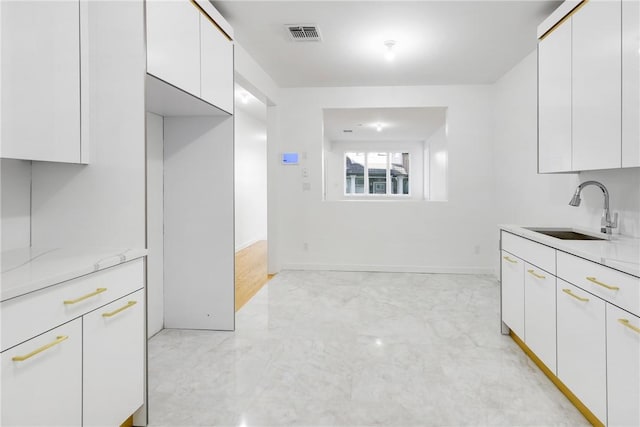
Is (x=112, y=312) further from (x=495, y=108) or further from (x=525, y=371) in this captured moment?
(x=495, y=108)

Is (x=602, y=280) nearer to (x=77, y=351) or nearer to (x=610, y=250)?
(x=610, y=250)

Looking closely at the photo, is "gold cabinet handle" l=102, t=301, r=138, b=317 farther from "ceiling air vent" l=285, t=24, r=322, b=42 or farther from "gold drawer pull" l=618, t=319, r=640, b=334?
"ceiling air vent" l=285, t=24, r=322, b=42

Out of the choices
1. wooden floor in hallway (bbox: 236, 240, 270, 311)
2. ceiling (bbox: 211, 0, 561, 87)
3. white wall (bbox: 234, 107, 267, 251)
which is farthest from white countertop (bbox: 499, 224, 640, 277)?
white wall (bbox: 234, 107, 267, 251)

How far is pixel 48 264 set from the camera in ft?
4.72

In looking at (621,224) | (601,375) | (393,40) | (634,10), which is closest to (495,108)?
(393,40)

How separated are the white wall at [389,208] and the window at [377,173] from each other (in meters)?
6.21

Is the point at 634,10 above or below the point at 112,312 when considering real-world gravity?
above

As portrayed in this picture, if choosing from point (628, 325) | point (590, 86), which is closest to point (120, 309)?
point (628, 325)

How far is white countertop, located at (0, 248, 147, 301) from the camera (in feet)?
3.86

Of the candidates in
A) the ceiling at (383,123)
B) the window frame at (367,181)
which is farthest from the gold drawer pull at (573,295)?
the window frame at (367,181)

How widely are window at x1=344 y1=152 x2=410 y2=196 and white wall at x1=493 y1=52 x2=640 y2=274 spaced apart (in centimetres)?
660

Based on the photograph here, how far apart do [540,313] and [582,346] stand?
0.48 m

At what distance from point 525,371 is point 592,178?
5.16 feet

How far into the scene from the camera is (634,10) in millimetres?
1796
